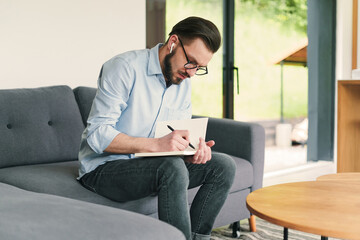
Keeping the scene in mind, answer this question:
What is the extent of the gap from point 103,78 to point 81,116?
74 cm

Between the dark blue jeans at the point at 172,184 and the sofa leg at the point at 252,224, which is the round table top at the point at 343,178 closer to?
the dark blue jeans at the point at 172,184

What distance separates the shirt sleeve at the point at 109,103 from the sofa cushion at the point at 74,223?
554 mm

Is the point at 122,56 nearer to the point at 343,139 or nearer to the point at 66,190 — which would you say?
the point at 66,190

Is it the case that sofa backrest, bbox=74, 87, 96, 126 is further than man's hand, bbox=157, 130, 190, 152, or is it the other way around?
sofa backrest, bbox=74, 87, 96, 126

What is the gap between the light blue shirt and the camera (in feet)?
5.63

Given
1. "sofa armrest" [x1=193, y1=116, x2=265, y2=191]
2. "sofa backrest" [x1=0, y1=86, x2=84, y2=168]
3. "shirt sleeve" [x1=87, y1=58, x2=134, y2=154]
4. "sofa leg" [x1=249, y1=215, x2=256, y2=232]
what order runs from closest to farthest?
"shirt sleeve" [x1=87, y1=58, x2=134, y2=154] < "sofa backrest" [x1=0, y1=86, x2=84, y2=168] < "sofa armrest" [x1=193, y1=116, x2=265, y2=191] < "sofa leg" [x1=249, y1=215, x2=256, y2=232]

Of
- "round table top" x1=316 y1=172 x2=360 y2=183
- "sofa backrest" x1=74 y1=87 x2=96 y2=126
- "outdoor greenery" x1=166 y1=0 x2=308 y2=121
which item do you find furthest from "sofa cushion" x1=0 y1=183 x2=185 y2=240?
"outdoor greenery" x1=166 y1=0 x2=308 y2=121

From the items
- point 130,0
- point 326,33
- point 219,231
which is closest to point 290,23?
point 326,33

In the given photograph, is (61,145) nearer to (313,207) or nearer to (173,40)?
(173,40)

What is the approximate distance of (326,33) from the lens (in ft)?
14.8

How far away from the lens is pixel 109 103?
172 cm

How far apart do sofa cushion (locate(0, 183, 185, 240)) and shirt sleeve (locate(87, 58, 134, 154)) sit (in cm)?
55

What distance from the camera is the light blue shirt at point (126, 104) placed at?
171 cm

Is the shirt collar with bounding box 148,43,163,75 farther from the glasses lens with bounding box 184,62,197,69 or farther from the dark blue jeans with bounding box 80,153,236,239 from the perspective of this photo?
the dark blue jeans with bounding box 80,153,236,239
